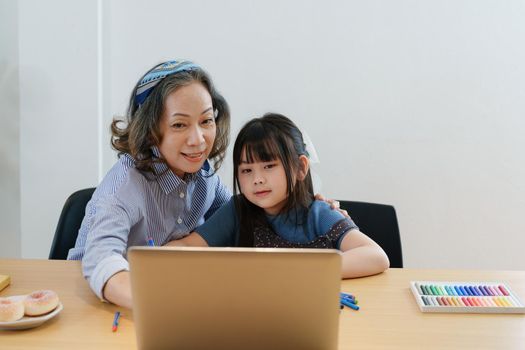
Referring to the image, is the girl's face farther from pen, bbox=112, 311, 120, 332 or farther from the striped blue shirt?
pen, bbox=112, 311, 120, 332

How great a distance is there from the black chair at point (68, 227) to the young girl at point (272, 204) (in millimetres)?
330

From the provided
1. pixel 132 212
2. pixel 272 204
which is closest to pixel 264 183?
pixel 272 204

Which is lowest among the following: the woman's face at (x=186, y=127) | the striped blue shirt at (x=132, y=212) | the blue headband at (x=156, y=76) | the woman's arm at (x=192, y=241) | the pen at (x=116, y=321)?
the pen at (x=116, y=321)

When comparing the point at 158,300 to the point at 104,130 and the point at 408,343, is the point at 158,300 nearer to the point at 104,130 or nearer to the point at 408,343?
the point at 408,343

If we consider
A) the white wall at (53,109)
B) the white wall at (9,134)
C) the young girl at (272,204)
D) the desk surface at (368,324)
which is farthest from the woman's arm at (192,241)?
the white wall at (9,134)

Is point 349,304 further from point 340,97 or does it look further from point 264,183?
point 340,97

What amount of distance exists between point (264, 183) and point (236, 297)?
789 millimetres

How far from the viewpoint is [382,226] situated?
5.70 feet

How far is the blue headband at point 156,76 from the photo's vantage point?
1.55 metres

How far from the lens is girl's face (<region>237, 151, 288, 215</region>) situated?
1.58m

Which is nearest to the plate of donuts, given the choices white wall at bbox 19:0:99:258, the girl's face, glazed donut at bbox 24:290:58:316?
glazed donut at bbox 24:290:58:316

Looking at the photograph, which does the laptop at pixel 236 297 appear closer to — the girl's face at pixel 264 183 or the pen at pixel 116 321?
the pen at pixel 116 321

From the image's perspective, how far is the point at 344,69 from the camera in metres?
2.70

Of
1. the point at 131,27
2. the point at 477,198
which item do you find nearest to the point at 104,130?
the point at 131,27
